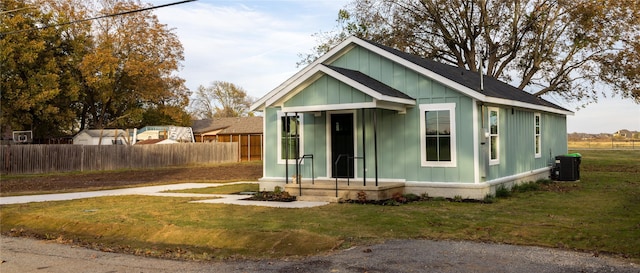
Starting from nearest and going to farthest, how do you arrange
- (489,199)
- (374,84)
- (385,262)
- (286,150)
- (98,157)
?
(385,262) → (489,199) → (374,84) → (286,150) → (98,157)

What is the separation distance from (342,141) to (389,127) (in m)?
1.49

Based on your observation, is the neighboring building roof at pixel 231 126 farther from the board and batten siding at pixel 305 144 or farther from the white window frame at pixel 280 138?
the white window frame at pixel 280 138

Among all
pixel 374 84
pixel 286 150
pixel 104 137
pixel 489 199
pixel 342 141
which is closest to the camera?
pixel 489 199

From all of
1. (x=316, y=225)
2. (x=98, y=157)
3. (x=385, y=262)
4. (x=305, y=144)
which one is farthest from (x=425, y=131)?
(x=98, y=157)

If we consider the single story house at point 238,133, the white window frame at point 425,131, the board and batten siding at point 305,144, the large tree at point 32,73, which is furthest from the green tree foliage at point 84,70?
the white window frame at point 425,131

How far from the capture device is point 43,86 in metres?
35.6

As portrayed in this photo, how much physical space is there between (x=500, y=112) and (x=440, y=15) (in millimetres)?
17732

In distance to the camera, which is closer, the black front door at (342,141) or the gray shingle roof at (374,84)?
the gray shingle roof at (374,84)

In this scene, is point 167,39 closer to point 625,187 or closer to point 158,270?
point 625,187

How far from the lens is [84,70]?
129 ft

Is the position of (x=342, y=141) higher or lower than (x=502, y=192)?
higher

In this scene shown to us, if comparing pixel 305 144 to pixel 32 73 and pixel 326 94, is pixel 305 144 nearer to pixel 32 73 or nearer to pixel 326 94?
pixel 326 94

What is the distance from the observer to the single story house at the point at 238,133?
5016 cm

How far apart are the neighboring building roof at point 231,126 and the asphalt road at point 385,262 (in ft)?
137
